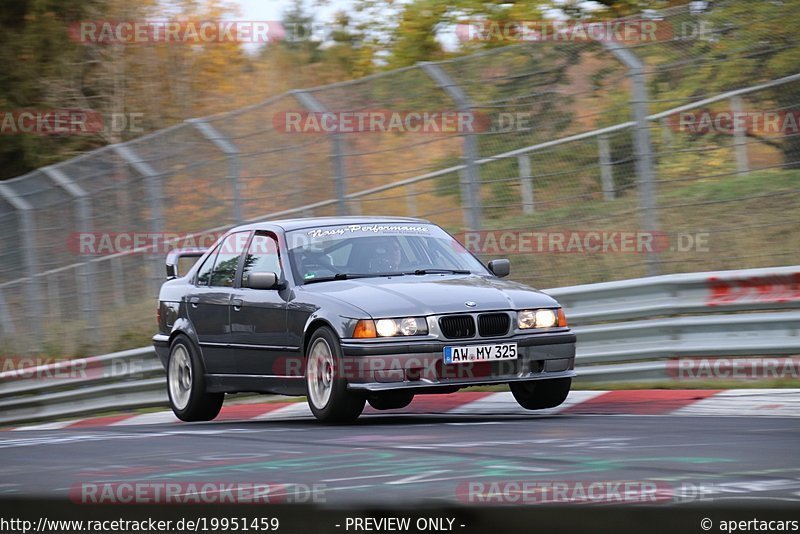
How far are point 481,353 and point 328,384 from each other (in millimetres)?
1032

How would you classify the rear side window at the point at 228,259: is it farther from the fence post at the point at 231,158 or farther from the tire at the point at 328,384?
the fence post at the point at 231,158

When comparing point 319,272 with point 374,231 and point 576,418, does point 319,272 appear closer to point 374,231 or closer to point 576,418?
point 374,231

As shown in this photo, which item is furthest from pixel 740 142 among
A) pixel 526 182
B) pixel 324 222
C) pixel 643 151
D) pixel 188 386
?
pixel 188 386

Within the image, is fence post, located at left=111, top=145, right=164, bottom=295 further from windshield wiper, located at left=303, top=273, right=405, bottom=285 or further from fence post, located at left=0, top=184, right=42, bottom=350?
windshield wiper, located at left=303, top=273, right=405, bottom=285

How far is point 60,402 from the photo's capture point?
1608cm

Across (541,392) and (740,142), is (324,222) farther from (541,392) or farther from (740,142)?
(740,142)

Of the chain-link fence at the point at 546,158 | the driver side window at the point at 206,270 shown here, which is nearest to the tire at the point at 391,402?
the driver side window at the point at 206,270

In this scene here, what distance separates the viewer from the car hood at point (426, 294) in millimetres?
9062

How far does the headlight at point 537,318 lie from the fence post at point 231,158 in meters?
5.86

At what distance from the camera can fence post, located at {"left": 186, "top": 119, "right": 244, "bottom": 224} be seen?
1458 cm

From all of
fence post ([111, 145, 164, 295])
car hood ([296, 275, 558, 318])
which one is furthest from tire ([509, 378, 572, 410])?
fence post ([111, 145, 164, 295])

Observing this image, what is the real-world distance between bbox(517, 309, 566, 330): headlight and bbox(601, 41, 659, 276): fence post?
6.75 feet

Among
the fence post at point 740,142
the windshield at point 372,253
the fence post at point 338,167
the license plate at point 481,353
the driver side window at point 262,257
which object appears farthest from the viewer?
the fence post at point 338,167

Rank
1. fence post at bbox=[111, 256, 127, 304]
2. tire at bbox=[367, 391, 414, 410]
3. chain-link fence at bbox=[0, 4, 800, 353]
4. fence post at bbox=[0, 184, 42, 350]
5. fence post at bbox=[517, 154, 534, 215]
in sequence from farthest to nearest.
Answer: fence post at bbox=[0, 184, 42, 350], fence post at bbox=[111, 256, 127, 304], fence post at bbox=[517, 154, 534, 215], chain-link fence at bbox=[0, 4, 800, 353], tire at bbox=[367, 391, 414, 410]
